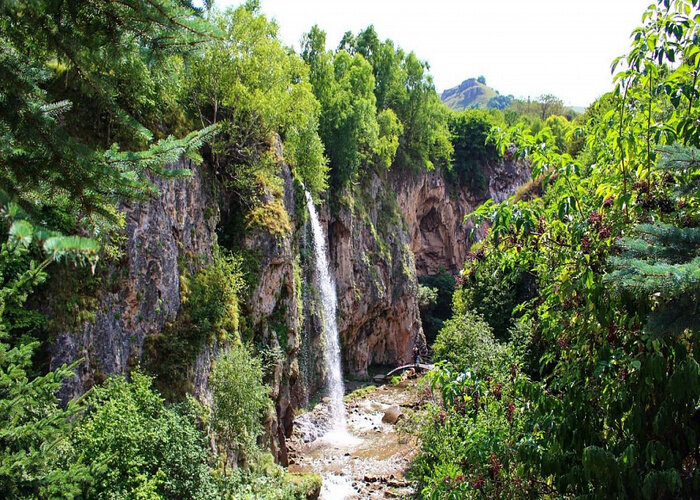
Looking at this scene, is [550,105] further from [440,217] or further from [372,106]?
[372,106]

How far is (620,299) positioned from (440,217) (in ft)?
139

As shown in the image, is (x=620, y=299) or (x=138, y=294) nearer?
(x=620, y=299)

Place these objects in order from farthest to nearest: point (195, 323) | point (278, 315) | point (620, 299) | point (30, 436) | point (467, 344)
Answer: point (278, 315) < point (467, 344) < point (195, 323) < point (30, 436) < point (620, 299)

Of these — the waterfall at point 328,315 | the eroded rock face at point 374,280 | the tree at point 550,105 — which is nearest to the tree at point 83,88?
the waterfall at point 328,315

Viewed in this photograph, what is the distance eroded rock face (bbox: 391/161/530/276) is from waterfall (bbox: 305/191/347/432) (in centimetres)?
1679

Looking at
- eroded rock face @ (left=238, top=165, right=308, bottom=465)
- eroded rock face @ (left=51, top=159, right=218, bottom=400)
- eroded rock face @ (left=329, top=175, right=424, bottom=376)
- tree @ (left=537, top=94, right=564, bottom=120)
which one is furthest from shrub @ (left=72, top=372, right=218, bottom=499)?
tree @ (left=537, top=94, right=564, bottom=120)

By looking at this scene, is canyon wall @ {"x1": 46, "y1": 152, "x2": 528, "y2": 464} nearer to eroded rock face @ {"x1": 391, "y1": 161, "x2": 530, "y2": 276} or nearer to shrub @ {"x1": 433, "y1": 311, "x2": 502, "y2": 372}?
eroded rock face @ {"x1": 391, "y1": 161, "x2": 530, "y2": 276}

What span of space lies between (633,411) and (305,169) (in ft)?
68.0

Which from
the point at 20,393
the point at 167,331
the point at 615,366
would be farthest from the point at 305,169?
the point at 615,366

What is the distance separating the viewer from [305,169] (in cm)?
2334

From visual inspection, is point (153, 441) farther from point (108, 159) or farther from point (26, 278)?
point (108, 159)

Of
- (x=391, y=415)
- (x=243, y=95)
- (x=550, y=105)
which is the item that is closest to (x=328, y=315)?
(x=391, y=415)

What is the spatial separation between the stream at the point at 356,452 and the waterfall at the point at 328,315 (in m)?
1.02

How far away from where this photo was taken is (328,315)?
2533 cm
